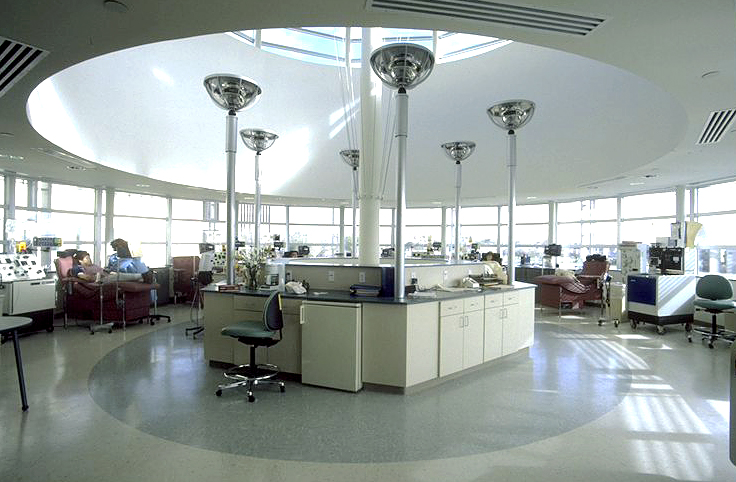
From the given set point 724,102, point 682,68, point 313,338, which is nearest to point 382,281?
point 313,338

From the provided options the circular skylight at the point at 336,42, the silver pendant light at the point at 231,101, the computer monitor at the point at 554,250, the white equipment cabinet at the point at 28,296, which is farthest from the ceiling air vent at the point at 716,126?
the white equipment cabinet at the point at 28,296

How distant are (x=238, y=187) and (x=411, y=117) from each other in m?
5.18

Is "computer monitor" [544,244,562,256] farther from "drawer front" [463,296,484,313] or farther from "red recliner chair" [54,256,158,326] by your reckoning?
"red recliner chair" [54,256,158,326]

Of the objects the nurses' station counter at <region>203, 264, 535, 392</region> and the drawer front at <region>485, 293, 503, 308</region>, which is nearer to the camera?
the nurses' station counter at <region>203, 264, 535, 392</region>

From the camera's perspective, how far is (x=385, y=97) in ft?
29.1

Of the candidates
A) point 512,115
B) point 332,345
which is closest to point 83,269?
point 332,345

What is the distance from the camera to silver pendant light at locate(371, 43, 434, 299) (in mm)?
4102

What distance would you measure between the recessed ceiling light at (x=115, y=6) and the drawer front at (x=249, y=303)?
114 inches

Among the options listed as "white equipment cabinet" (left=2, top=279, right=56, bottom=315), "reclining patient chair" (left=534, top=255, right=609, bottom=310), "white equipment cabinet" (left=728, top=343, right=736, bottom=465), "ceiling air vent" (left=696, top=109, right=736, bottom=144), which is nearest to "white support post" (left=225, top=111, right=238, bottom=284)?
"white equipment cabinet" (left=2, top=279, right=56, bottom=315)

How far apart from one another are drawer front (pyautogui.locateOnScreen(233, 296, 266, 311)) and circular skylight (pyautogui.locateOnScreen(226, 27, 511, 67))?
5805 mm

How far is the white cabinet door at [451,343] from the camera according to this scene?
4.27 metres

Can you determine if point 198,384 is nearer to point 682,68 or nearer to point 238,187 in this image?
point 682,68

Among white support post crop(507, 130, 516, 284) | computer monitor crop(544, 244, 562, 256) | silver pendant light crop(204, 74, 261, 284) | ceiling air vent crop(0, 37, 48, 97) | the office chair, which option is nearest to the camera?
ceiling air vent crop(0, 37, 48, 97)

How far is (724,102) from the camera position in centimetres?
445
